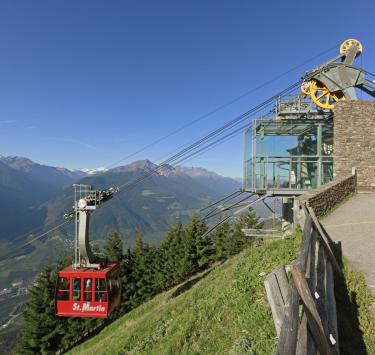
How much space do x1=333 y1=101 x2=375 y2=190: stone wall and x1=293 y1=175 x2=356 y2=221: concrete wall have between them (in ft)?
4.18

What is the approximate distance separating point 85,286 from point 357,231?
12.6 meters

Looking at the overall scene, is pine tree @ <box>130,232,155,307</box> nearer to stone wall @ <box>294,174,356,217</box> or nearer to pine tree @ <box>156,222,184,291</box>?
pine tree @ <box>156,222,184,291</box>

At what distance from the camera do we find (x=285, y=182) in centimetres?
2125

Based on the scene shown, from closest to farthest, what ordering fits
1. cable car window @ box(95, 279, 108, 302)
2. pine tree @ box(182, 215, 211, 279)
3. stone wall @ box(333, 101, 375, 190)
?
cable car window @ box(95, 279, 108, 302), stone wall @ box(333, 101, 375, 190), pine tree @ box(182, 215, 211, 279)

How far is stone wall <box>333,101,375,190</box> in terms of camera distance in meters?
19.8

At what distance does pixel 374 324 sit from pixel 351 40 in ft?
77.9

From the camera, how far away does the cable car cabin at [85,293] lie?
15.5 metres

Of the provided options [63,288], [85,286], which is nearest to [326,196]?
[85,286]

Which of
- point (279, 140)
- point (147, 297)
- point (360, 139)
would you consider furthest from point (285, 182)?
point (147, 297)

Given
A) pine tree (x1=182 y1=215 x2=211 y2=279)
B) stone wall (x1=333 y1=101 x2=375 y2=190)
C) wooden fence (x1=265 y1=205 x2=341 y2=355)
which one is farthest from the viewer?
pine tree (x1=182 y1=215 x2=211 y2=279)

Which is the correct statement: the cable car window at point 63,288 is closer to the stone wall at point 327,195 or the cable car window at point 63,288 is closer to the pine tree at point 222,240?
the stone wall at point 327,195

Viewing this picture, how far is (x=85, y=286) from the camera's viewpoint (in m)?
15.7

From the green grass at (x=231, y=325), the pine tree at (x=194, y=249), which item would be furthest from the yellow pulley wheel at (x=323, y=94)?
the pine tree at (x=194, y=249)

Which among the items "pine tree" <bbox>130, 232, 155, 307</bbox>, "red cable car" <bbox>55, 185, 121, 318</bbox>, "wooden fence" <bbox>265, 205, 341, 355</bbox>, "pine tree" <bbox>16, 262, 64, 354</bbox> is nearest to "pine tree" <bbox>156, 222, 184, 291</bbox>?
"pine tree" <bbox>130, 232, 155, 307</bbox>
